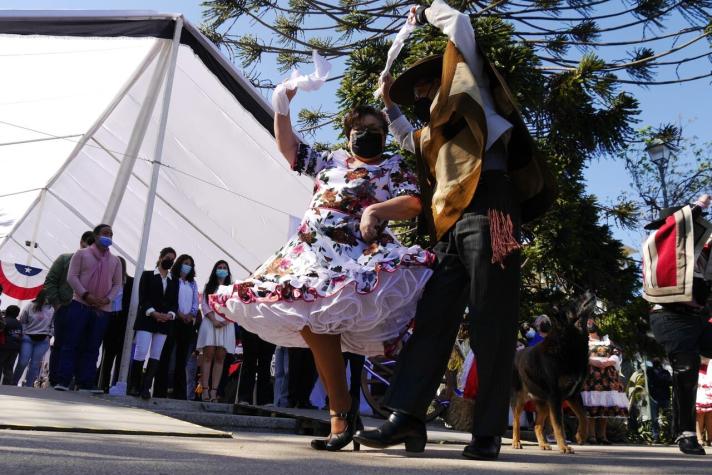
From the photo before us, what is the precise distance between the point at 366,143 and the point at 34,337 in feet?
27.7

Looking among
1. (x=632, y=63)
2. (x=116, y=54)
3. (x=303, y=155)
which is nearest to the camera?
(x=303, y=155)

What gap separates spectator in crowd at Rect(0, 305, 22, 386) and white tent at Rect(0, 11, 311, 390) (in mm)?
2079

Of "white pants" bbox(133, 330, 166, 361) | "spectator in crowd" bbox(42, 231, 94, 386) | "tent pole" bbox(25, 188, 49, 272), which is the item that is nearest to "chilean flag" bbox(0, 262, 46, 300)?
"tent pole" bbox(25, 188, 49, 272)

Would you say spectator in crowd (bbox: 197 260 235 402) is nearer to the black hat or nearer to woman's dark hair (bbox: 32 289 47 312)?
woman's dark hair (bbox: 32 289 47 312)

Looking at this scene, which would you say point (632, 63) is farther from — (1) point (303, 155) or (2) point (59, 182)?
(2) point (59, 182)

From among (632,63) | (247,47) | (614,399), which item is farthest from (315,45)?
(614,399)

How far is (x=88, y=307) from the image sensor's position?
23.9ft

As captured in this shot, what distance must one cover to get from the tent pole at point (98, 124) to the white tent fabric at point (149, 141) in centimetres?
2

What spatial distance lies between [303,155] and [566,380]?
229cm

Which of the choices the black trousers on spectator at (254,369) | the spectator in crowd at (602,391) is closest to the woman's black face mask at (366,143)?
the black trousers on spectator at (254,369)

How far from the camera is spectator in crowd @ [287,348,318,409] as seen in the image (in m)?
7.95

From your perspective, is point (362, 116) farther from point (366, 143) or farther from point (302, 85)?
point (302, 85)

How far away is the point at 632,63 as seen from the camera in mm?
10367

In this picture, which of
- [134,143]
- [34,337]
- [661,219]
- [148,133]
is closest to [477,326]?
[661,219]
